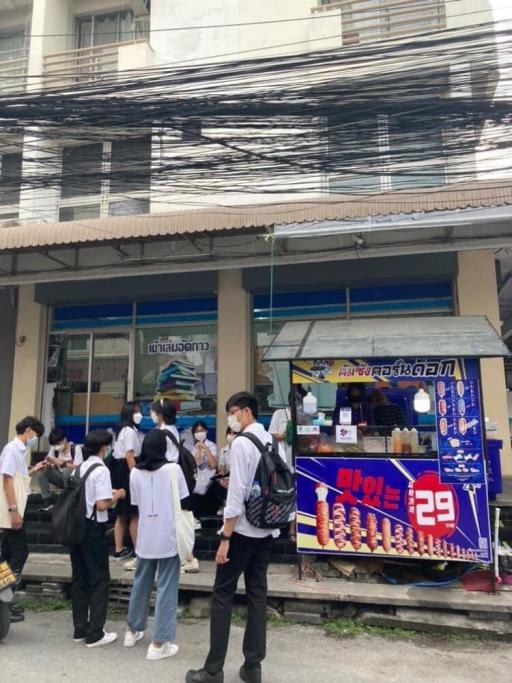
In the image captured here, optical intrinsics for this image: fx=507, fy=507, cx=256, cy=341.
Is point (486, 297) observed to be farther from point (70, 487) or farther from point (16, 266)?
point (16, 266)

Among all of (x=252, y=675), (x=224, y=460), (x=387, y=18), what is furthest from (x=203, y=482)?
(x=387, y=18)

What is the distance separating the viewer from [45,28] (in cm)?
1025

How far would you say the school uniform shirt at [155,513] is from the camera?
3682 millimetres

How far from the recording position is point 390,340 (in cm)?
500

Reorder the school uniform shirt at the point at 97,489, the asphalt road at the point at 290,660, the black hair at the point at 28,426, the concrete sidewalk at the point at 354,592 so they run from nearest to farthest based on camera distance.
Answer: the asphalt road at the point at 290,660 < the school uniform shirt at the point at 97,489 < the concrete sidewalk at the point at 354,592 < the black hair at the point at 28,426

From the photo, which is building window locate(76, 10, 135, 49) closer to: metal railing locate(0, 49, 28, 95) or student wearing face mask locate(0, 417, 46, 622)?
metal railing locate(0, 49, 28, 95)

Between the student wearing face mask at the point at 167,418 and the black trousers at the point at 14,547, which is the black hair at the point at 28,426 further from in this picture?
the student wearing face mask at the point at 167,418

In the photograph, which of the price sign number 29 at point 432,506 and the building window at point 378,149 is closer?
the price sign number 29 at point 432,506

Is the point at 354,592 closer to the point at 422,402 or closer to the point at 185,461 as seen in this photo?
the point at 422,402

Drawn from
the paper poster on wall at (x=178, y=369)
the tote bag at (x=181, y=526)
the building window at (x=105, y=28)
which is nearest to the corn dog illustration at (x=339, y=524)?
the tote bag at (x=181, y=526)

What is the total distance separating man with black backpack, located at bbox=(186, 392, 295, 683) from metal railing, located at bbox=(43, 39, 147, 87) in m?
9.48

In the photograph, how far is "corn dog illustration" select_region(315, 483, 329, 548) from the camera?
15.8 feet

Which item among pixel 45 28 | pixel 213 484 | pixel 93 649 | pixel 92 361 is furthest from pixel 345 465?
pixel 45 28

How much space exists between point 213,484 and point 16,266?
4721 millimetres
